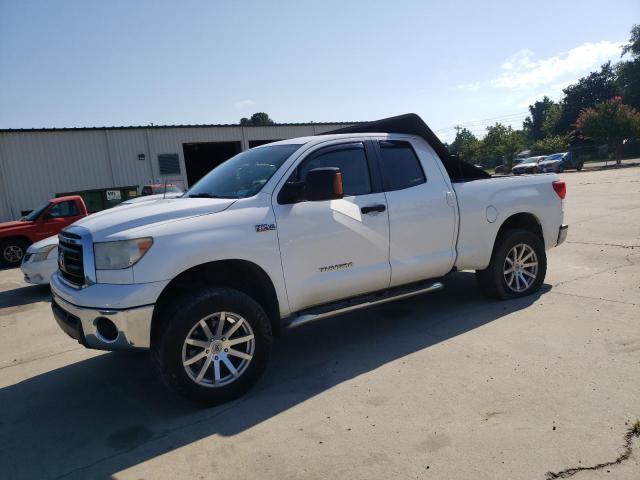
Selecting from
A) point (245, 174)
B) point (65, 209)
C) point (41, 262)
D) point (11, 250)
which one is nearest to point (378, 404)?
point (245, 174)

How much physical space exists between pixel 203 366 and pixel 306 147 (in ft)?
6.75

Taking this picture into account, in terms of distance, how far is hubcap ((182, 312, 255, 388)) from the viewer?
140 inches

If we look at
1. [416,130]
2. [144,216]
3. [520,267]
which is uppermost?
[416,130]

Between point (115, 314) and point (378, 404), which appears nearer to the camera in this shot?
point (115, 314)

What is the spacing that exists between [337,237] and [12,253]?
11.4 meters

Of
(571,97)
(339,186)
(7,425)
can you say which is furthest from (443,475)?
(571,97)

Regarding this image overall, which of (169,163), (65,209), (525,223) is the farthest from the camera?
(169,163)

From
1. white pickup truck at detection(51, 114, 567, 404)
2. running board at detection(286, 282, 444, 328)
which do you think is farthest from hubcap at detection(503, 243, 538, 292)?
running board at detection(286, 282, 444, 328)

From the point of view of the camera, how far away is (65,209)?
12289mm

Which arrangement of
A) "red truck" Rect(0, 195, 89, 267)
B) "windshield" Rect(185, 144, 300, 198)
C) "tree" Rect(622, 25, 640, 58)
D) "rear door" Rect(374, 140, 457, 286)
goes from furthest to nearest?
"tree" Rect(622, 25, 640, 58)
"red truck" Rect(0, 195, 89, 267)
"rear door" Rect(374, 140, 457, 286)
"windshield" Rect(185, 144, 300, 198)

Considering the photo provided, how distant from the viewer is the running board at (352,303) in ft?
13.1

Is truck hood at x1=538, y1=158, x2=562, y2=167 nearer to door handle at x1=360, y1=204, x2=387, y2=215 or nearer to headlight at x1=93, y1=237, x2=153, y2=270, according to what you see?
door handle at x1=360, y1=204, x2=387, y2=215

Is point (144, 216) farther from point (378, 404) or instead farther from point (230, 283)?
point (378, 404)

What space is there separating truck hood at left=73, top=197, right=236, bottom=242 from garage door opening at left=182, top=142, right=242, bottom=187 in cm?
2556
